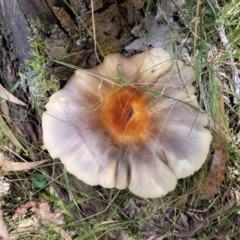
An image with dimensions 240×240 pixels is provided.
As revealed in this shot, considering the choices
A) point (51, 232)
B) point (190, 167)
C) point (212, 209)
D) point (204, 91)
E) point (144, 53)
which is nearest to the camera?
point (190, 167)

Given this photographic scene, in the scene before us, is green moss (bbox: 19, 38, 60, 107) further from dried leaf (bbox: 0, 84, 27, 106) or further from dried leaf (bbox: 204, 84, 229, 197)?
dried leaf (bbox: 204, 84, 229, 197)

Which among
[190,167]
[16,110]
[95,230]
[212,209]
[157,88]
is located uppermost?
[16,110]

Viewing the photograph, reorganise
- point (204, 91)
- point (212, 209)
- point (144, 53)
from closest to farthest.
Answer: point (144, 53), point (204, 91), point (212, 209)

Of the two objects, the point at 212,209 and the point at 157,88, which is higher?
the point at 157,88

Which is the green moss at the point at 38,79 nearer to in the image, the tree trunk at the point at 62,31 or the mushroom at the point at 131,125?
the tree trunk at the point at 62,31

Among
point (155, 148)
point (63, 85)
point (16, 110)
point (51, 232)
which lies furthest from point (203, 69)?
point (51, 232)

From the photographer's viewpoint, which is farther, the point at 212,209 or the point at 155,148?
the point at 212,209

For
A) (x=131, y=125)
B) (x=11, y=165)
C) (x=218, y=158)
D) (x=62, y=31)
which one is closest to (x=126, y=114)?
→ (x=131, y=125)

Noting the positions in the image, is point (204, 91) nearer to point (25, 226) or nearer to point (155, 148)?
point (155, 148)
